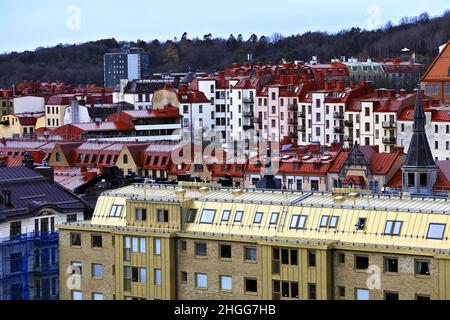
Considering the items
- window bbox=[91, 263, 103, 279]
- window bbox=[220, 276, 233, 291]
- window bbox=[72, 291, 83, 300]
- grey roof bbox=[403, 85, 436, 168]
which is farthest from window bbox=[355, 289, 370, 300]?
grey roof bbox=[403, 85, 436, 168]

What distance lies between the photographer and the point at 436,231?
1110 inches

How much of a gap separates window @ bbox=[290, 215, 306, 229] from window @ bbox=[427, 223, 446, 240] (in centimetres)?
322

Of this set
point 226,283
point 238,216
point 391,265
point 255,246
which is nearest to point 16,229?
point 238,216

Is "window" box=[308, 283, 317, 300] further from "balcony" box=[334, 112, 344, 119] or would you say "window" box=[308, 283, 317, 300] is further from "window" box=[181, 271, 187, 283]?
"balcony" box=[334, 112, 344, 119]

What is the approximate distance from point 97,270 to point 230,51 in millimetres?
150171

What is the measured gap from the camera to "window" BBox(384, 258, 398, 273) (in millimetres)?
28047

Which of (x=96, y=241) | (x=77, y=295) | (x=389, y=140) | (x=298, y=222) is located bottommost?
(x=77, y=295)

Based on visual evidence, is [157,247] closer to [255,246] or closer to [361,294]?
[255,246]

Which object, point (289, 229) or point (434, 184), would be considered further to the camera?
point (434, 184)

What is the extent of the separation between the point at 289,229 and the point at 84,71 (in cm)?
15563

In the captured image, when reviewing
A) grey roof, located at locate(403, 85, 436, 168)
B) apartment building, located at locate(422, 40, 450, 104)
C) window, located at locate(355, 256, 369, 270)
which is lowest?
window, located at locate(355, 256, 369, 270)

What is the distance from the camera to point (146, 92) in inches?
4427
